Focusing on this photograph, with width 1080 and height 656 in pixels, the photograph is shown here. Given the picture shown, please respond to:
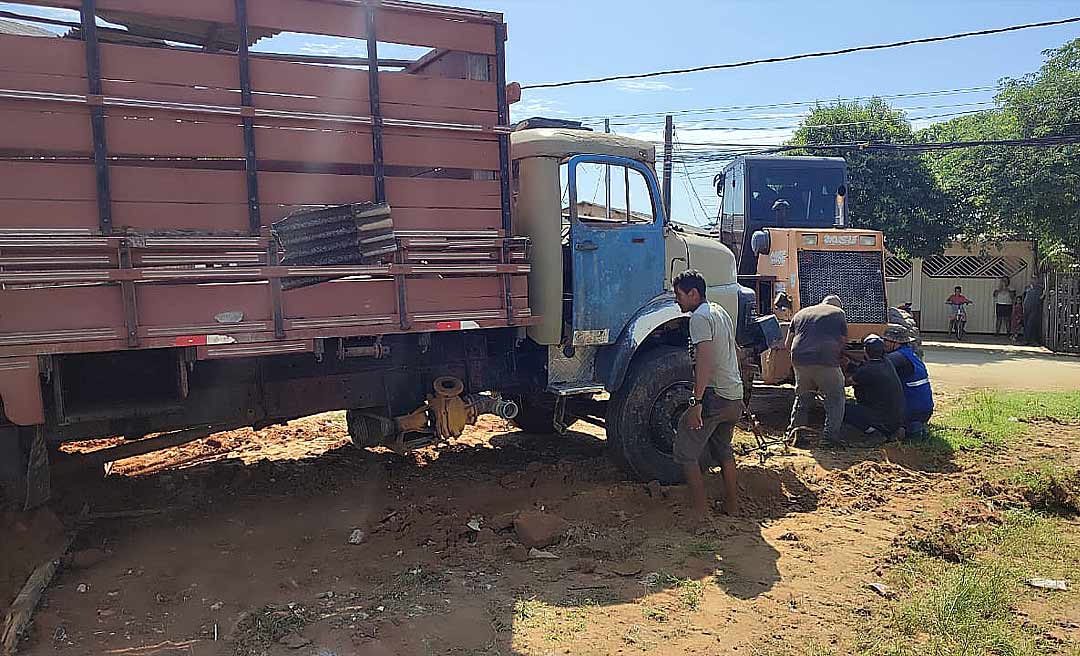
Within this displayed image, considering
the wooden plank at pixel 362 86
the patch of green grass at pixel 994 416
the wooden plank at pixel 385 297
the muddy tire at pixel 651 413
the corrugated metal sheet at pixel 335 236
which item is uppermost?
the wooden plank at pixel 362 86

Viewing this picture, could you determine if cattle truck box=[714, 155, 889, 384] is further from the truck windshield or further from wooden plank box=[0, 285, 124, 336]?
wooden plank box=[0, 285, 124, 336]

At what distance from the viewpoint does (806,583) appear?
14.7 ft

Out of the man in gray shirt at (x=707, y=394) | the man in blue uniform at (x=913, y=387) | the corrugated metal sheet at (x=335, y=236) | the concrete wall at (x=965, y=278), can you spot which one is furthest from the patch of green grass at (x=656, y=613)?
the concrete wall at (x=965, y=278)

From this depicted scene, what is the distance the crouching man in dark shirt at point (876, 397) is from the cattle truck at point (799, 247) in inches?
29.6

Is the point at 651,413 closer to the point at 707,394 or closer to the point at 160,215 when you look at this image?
the point at 707,394

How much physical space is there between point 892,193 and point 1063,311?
14.6 ft

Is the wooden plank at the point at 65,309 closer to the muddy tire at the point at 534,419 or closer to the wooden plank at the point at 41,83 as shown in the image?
the wooden plank at the point at 41,83

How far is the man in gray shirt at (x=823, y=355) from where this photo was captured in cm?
731

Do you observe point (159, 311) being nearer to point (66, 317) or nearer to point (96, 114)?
point (66, 317)

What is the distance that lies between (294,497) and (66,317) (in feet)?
7.94

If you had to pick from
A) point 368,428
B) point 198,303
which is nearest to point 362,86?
point 198,303

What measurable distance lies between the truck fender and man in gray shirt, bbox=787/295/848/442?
1751 millimetres

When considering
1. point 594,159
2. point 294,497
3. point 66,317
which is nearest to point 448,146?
point 594,159

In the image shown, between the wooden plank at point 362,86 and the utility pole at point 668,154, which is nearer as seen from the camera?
the wooden plank at point 362,86
